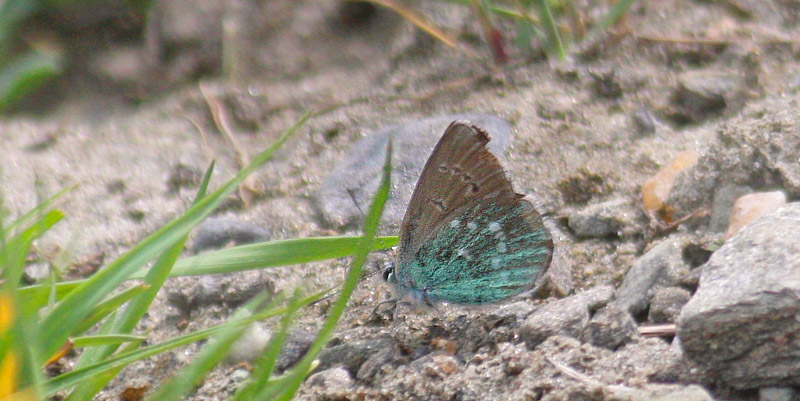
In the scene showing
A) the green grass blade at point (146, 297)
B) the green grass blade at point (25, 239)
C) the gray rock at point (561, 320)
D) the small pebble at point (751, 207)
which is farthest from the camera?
the small pebble at point (751, 207)

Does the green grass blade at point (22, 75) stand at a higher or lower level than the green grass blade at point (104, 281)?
higher

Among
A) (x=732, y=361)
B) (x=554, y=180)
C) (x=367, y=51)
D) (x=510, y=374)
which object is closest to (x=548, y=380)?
(x=510, y=374)

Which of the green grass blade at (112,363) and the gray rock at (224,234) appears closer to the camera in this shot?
the green grass blade at (112,363)

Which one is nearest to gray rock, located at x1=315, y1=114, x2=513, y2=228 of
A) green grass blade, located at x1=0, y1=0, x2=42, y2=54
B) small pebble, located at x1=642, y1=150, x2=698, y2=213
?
small pebble, located at x1=642, y1=150, x2=698, y2=213

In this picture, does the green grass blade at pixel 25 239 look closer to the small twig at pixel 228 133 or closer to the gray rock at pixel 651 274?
the small twig at pixel 228 133

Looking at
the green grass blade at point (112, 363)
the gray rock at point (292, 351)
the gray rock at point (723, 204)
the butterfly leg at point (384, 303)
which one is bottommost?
the gray rock at point (292, 351)

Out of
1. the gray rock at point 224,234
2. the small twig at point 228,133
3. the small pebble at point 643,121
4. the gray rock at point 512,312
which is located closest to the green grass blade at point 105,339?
the gray rock at point 512,312
